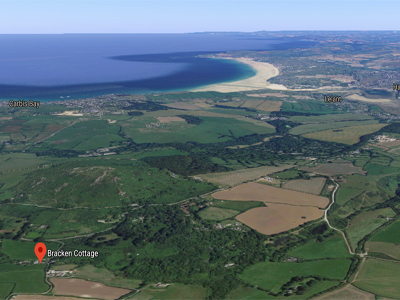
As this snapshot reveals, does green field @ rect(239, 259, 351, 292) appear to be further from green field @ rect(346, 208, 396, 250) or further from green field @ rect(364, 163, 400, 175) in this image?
green field @ rect(364, 163, 400, 175)

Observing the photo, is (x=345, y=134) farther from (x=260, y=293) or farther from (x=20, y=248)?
(x=20, y=248)

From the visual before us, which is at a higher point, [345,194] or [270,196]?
[270,196]

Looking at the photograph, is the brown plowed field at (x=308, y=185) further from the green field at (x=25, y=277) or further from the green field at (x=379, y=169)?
the green field at (x=25, y=277)

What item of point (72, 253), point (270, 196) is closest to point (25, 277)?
point (72, 253)

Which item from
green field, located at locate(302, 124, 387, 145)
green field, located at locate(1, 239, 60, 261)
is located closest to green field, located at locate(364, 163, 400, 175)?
green field, located at locate(302, 124, 387, 145)

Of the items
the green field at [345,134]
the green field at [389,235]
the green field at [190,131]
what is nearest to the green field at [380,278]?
the green field at [389,235]

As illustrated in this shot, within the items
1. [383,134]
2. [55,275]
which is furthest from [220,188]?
[383,134]
